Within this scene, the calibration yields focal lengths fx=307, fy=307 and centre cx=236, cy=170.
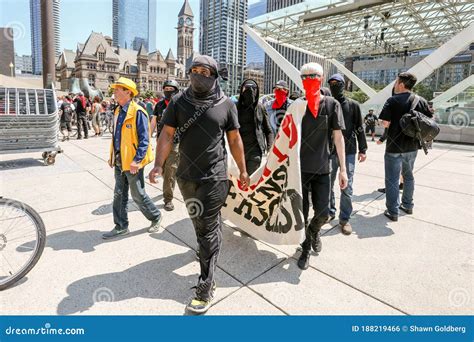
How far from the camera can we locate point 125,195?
3.84 m

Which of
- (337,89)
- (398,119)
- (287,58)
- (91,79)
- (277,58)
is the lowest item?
(398,119)

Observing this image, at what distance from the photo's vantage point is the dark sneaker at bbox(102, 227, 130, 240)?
375 centimetres

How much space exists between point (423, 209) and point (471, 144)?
13230mm

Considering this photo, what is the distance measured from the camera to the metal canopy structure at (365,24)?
19.4 m

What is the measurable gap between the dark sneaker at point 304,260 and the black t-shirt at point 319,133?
0.87m

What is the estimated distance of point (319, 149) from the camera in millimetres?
3105

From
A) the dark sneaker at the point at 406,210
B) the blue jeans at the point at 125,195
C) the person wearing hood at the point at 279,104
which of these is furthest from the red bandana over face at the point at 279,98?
the dark sneaker at the point at 406,210

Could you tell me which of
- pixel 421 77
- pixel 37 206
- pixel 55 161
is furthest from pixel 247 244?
pixel 421 77

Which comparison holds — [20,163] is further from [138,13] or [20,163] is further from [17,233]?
[138,13]

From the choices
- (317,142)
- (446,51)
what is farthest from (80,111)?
(446,51)

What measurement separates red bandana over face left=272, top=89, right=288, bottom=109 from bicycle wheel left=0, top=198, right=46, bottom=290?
141 inches

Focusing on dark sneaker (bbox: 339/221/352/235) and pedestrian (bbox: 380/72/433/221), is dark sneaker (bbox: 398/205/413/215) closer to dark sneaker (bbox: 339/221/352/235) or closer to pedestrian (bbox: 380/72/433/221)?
pedestrian (bbox: 380/72/433/221)

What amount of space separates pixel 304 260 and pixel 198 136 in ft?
5.73

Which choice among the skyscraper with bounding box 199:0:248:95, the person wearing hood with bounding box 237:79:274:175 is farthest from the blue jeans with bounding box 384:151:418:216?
the skyscraper with bounding box 199:0:248:95
